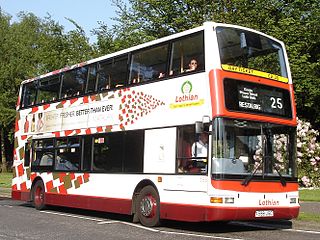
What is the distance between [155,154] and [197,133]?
1.59m

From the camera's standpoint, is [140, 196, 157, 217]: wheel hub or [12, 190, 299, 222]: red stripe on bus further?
[140, 196, 157, 217]: wheel hub

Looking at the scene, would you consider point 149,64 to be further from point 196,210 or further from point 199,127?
point 196,210

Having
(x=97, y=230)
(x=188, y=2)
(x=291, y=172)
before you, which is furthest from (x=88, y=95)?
(x=188, y=2)

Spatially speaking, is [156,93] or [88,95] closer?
[156,93]

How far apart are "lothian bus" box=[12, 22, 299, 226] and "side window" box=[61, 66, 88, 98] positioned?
0.82 ft

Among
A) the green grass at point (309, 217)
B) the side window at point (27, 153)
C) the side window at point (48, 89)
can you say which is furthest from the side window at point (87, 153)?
the green grass at point (309, 217)

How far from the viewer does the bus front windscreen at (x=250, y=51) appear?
11429 millimetres

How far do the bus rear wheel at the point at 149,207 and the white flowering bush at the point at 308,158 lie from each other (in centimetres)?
1306

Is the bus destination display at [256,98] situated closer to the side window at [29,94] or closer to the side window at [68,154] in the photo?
the side window at [68,154]

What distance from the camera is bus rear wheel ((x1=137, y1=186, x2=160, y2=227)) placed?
1203 cm

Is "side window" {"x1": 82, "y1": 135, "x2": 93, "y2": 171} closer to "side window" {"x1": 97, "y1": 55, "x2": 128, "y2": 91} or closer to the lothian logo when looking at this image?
"side window" {"x1": 97, "y1": 55, "x2": 128, "y2": 91}

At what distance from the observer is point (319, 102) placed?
30.7 meters

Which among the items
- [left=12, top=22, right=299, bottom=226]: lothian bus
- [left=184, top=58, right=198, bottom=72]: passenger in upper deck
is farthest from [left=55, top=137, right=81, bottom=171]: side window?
[left=184, top=58, right=198, bottom=72]: passenger in upper deck

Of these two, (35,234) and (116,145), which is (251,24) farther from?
(35,234)
